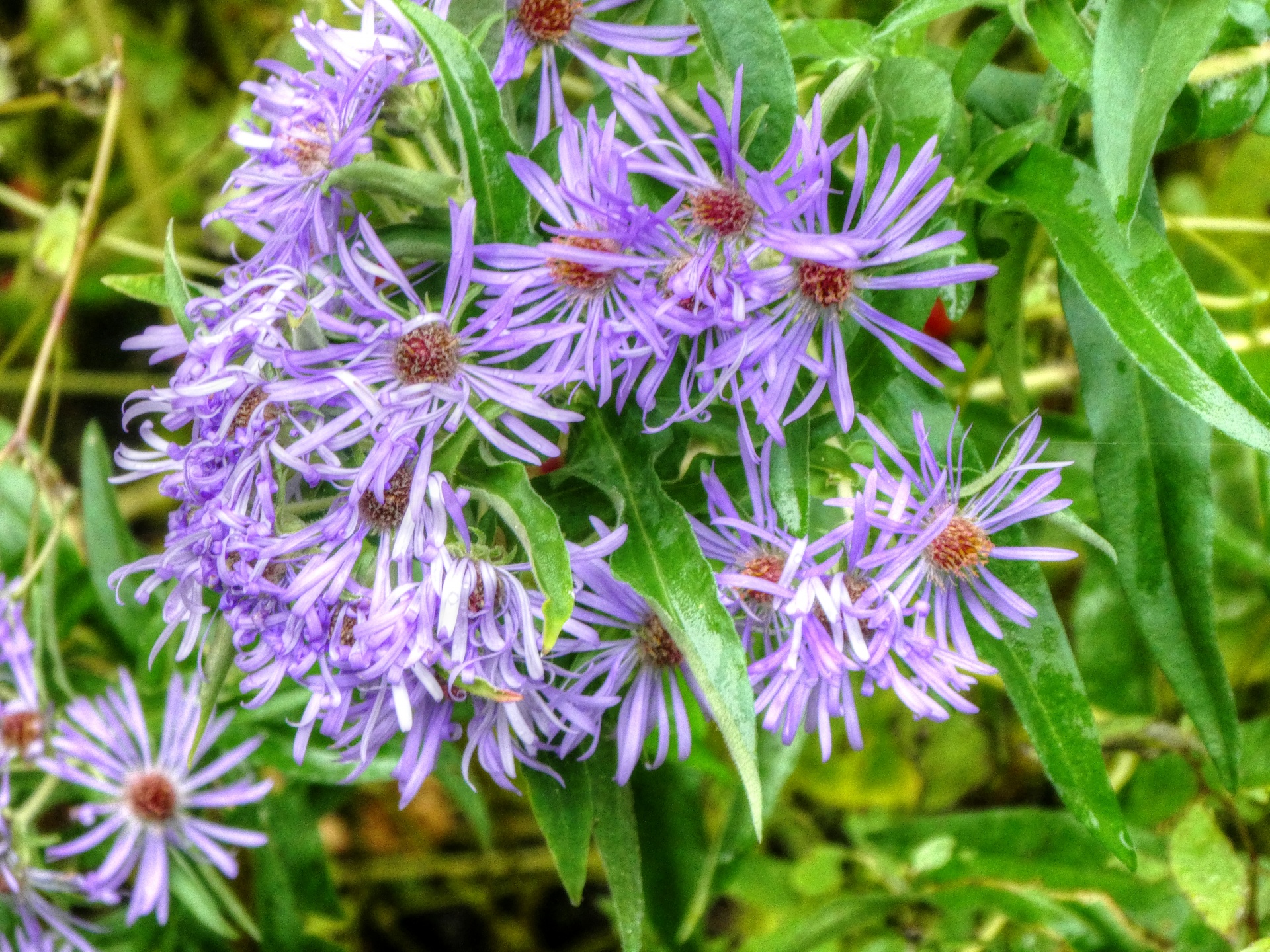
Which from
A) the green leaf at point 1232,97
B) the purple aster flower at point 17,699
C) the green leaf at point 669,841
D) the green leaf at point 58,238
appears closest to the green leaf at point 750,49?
the green leaf at point 1232,97

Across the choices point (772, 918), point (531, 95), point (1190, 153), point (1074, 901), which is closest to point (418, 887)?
point (772, 918)

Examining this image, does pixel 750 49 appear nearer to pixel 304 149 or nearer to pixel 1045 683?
pixel 304 149

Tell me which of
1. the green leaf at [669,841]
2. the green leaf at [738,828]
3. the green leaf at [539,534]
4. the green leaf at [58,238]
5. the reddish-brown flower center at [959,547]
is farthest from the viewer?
the green leaf at [58,238]

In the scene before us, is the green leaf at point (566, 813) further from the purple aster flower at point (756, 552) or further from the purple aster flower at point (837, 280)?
the purple aster flower at point (837, 280)

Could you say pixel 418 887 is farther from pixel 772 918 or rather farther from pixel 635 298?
pixel 635 298

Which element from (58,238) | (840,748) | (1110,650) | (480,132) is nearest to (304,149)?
(480,132)
